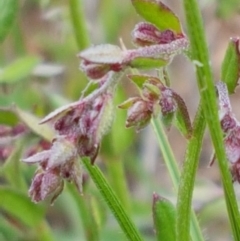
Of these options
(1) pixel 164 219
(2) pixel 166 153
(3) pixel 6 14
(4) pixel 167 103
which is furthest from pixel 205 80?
(3) pixel 6 14

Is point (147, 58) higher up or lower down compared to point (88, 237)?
higher up

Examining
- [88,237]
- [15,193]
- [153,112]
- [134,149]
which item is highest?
[153,112]

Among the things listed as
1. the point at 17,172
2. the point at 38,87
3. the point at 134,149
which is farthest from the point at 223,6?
the point at 134,149

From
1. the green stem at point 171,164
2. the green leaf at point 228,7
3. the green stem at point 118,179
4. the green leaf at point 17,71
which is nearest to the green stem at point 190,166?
the green stem at point 171,164

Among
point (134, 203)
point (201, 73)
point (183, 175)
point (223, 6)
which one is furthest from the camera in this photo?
point (134, 203)

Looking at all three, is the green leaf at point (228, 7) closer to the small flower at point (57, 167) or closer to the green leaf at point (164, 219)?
the green leaf at point (164, 219)

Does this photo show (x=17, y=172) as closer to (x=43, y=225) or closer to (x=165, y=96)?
(x=43, y=225)

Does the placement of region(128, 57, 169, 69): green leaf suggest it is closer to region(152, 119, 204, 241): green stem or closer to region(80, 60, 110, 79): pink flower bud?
region(80, 60, 110, 79): pink flower bud
